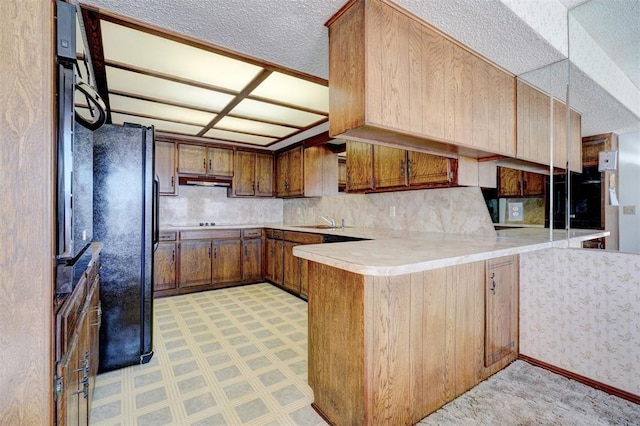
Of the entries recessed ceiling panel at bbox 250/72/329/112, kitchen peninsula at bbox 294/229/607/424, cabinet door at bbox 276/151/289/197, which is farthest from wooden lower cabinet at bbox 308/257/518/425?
cabinet door at bbox 276/151/289/197

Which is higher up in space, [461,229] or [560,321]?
[461,229]

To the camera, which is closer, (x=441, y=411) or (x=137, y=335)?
(x=441, y=411)

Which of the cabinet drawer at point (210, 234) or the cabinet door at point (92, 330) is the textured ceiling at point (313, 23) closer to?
the cabinet door at point (92, 330)

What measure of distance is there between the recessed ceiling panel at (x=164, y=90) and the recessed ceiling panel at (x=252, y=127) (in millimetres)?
514

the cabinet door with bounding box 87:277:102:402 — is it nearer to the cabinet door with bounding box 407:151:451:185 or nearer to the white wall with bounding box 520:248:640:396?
the cabinet door with bounding box 407:151:451:185

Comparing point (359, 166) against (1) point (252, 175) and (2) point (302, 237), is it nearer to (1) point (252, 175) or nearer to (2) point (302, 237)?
(2) point (302, 237)

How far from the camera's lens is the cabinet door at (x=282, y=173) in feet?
16.6

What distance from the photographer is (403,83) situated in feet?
5.38

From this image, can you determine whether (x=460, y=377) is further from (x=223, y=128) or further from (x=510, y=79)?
(x=223, y=128)

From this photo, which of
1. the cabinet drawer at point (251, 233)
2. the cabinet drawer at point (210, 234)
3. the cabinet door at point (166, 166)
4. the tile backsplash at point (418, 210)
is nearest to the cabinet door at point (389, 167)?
the tile backsplash at point (418, 210)

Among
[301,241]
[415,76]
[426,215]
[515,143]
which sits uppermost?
[415,76]

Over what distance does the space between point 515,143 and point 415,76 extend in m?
1.25

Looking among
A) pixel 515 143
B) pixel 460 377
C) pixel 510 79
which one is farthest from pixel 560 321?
pixel 510 79

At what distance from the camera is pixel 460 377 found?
187 cm
